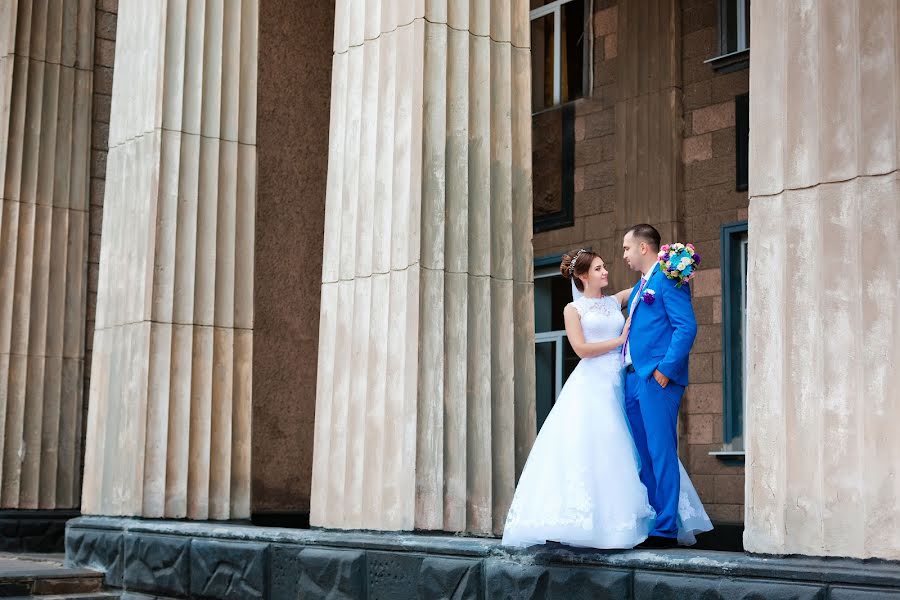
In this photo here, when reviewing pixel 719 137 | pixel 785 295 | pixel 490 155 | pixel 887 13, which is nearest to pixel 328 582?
pixel 490 155

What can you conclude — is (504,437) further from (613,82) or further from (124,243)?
(613,82)

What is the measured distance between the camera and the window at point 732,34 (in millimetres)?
12828

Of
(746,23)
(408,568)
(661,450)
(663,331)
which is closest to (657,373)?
(663,331)

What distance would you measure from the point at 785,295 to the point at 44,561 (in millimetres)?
8414

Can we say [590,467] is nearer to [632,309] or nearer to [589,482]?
[589,482]

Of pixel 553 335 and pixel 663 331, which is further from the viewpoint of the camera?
pixel 553 335

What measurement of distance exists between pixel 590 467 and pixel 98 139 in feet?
33.6

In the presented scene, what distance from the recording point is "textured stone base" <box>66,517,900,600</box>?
501 centimetres

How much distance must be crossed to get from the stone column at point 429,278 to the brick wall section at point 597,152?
19.3 feet

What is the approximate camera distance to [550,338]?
14.9 m

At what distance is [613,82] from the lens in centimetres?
1407

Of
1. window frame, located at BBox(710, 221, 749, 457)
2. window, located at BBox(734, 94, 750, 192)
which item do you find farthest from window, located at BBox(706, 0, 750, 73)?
window frame, located at BBox(710, 221, 749, 457)

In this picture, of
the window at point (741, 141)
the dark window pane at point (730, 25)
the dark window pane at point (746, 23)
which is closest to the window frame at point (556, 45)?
the dark window pane at point (730, 25)

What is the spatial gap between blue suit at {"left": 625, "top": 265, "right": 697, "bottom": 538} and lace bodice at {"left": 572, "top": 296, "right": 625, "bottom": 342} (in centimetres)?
16
